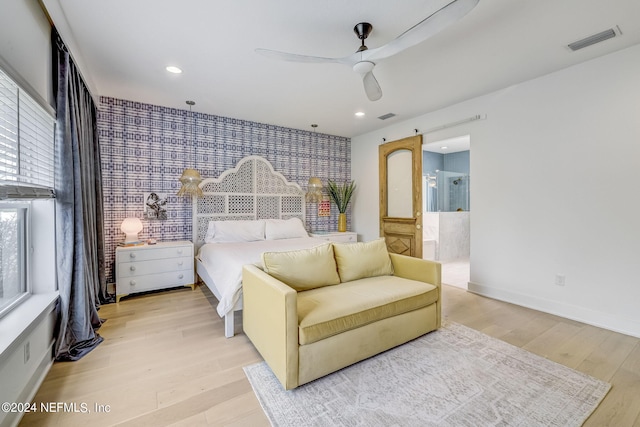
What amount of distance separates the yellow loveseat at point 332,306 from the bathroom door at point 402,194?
5.69ft

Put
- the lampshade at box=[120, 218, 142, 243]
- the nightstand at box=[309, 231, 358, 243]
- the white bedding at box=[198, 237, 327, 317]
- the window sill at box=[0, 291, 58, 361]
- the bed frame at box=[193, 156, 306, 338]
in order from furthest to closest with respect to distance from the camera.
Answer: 1. the nightstand at box=[309, 231, 358, 243]
2. the bed frame at box=[193, 156, 306, 338]
3. the lampshade at box=[120, 218, 142, 243]
4. the white bedding at box=[198, 237, 327, 317]
5. the window sill at box=[0, 291, 58, 361]

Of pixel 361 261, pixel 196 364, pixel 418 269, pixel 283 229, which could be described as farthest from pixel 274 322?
pixel 283 229

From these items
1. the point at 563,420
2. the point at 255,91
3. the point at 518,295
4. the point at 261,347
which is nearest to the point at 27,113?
the point at 255,91

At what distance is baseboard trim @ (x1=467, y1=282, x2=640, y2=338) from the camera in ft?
8.36

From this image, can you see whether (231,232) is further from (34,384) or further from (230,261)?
(34,384)

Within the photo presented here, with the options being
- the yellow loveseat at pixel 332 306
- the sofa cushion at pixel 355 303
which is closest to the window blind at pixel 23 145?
the yellow loveseat at pixel 332 306

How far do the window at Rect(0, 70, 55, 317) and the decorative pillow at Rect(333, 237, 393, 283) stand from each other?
7.59ft

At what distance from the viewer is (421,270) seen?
2635 millimetres

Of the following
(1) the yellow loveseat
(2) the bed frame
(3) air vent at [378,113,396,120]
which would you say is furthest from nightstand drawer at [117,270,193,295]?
(3) air vent at [378,113,396,120]

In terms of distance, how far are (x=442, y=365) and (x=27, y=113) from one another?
135 inches

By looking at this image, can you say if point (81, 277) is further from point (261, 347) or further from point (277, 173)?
point (277, 173)

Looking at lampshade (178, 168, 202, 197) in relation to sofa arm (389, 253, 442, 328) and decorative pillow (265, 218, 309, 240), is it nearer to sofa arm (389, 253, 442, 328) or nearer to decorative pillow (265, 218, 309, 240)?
decorative pillow (265, 218, 309, 240)

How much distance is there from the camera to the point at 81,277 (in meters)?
2.24

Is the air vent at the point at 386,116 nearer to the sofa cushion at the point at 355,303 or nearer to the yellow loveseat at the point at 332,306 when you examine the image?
the yellow loveseat at the point at 332,306
